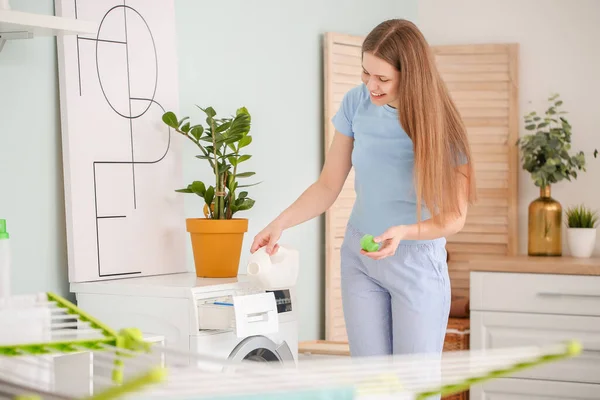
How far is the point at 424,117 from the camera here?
218cm

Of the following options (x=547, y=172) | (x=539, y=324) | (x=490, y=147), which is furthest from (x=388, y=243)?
(x=490, y=147)

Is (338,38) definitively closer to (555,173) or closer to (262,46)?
(262,46)

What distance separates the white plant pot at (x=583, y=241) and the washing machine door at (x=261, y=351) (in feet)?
5.35

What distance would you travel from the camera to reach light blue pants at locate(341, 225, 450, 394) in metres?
2.20

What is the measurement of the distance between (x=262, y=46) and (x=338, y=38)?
0.43 metres

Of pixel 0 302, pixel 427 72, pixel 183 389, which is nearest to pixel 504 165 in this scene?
pixel 427 72

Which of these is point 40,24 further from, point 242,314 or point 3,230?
point 242,314

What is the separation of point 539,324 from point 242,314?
5.05 ft

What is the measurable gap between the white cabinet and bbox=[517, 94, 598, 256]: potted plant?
1.01ft

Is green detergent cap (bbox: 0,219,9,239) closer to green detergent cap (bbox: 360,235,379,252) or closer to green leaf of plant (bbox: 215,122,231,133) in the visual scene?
green leaf of plant (bbox: 215,122,231,133)

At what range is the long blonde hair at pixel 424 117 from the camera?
84.8 inches

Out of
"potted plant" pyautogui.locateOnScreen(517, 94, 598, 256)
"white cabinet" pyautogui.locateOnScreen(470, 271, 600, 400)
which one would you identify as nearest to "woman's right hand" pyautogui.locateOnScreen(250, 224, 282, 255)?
"white cabinet" pyautogui.locateOnScreen(470, 271, 600, 400)

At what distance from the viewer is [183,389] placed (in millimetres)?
843

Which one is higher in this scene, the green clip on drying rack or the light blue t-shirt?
the light blue t-shirt
